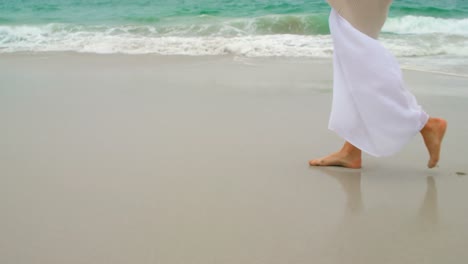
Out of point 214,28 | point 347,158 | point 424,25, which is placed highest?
point 347,158

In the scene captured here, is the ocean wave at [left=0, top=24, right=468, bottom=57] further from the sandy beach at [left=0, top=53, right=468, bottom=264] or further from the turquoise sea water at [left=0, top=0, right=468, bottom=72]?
the sandy beach at [left=0, top=53, right=468, bottom=264]

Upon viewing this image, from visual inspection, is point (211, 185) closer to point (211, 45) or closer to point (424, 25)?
point (211, 45)

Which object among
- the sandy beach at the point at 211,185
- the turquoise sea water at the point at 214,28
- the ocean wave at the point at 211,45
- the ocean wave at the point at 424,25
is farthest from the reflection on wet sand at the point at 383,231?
the ocean wave at the point at 424,25

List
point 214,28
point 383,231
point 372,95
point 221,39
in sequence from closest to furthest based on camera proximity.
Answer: point 383,231 → point 372,95 → point 221,39 → point 214,28

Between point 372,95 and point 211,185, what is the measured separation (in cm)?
74

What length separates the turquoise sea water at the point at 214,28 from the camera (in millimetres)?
6656

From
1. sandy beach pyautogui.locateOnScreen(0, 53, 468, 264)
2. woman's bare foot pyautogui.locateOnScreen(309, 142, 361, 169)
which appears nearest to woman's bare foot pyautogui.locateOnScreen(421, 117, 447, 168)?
sandy beach pyautogui.locateOnScreen(0, 53, 468, 264)

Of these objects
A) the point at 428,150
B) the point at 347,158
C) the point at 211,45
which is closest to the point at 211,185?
the point at 347,158

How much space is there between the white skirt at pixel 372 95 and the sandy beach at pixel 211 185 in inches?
7.5

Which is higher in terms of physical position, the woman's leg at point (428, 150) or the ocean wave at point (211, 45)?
the woman's leg at point (428, 150)

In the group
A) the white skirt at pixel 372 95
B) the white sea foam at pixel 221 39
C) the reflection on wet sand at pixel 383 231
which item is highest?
the white skirt at pixel 372 95

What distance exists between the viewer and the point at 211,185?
198 centimetres

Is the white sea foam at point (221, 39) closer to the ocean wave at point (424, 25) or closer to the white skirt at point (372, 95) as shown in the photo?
the ocean wave at point (424, 25)

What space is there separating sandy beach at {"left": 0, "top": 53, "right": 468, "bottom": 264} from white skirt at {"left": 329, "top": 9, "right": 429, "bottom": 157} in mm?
191
